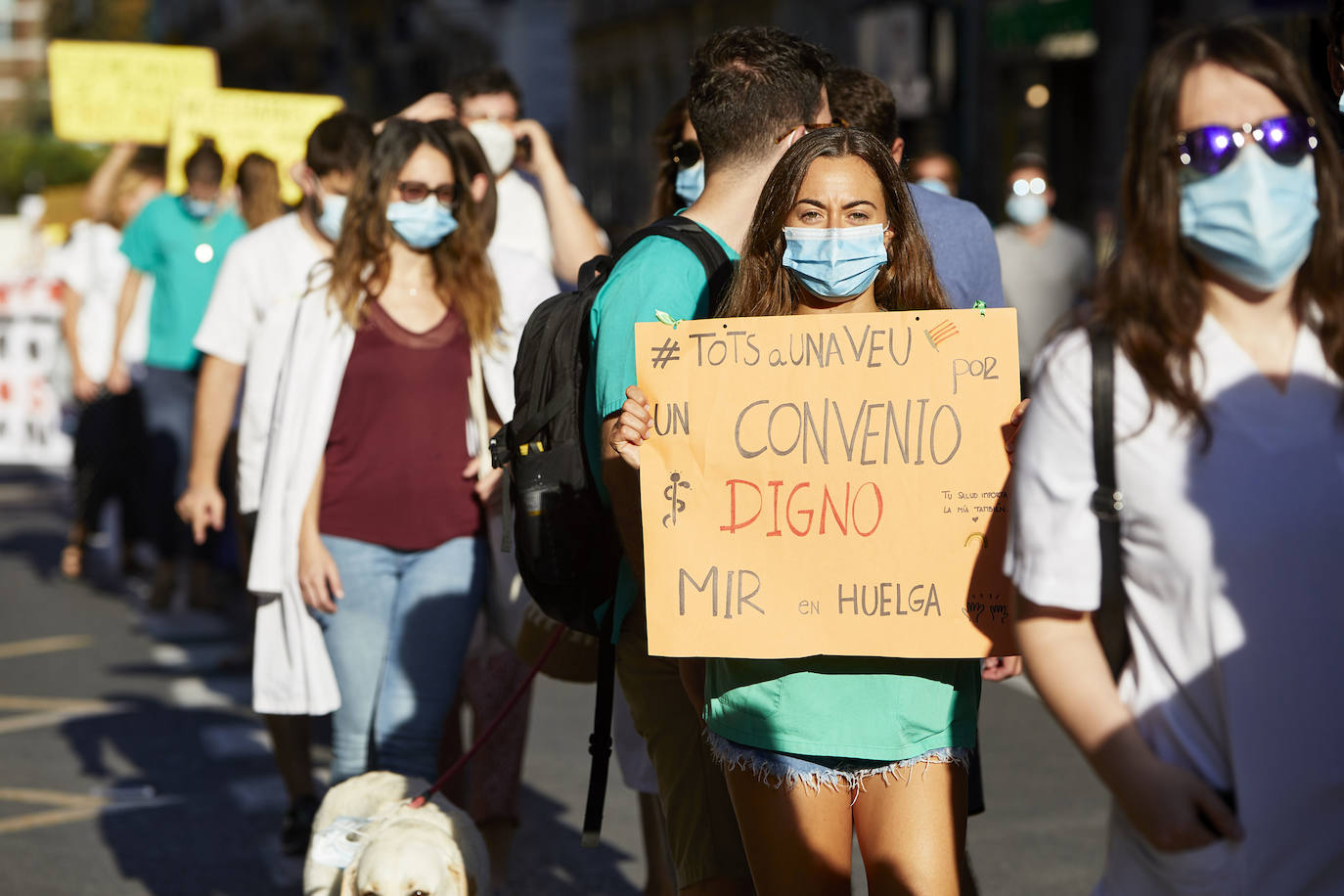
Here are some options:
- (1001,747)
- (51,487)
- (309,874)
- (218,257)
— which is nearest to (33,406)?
(51,487)

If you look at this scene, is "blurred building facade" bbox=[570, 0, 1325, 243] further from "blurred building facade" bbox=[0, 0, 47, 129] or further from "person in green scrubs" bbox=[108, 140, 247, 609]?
"blurred building facade" bbox=[0, 0, 47, 129]

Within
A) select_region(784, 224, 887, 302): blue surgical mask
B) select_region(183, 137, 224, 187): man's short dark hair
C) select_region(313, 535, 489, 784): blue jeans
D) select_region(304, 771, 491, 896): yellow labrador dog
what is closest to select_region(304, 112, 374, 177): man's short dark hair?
select_region(313, 535, 489, 784): blue jeans

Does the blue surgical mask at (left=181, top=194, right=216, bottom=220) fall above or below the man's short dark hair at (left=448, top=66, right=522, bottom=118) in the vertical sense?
below

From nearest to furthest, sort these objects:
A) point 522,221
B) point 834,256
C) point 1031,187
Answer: point 834,256
point 522,221
point 1031,187

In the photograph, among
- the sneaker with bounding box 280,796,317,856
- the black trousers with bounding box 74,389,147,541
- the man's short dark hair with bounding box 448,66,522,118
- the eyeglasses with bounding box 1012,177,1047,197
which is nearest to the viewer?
the sneaker with bounding box 280,796,317,856

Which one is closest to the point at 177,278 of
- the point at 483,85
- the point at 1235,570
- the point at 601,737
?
the point at 483,85

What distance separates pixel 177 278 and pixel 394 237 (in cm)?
441

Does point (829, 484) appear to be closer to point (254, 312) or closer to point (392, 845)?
point (392, 845)

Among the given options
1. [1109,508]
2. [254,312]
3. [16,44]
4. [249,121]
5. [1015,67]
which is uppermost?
[16,44]

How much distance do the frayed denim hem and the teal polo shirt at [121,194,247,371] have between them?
19.9 ft

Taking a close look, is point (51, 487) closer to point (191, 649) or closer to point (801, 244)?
point (191, 649)

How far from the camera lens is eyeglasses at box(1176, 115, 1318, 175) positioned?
215 cm

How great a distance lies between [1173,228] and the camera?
217 centimetres

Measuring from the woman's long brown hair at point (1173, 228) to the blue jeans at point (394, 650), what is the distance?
8.46 ft
